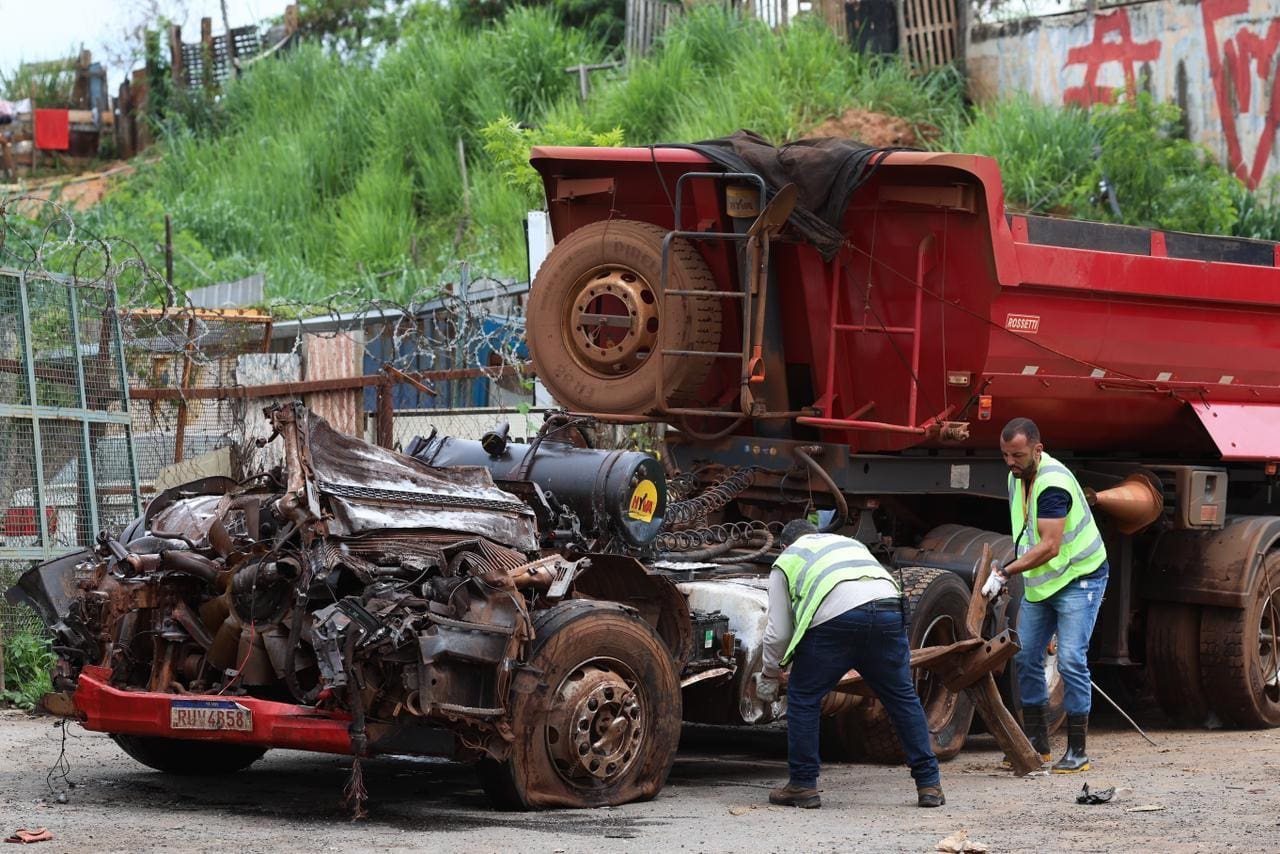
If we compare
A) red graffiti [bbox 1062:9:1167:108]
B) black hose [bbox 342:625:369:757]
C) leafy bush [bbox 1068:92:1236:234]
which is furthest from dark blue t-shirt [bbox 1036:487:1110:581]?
red graffiti [bbox 1062:9:1167:108]

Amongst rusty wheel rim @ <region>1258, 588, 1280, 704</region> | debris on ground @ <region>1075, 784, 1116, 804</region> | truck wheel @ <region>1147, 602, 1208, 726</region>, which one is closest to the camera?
debris on ground @ <region>1075, 784, 1116, 804</region>

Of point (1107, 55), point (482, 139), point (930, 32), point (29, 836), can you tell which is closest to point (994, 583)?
point (29, 836)

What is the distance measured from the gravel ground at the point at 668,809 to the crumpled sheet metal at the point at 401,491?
3.72 ft

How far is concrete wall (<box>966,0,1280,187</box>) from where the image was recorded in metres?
18.5

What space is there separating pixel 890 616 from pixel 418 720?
6.60ft

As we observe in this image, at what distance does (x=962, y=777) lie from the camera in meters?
8.39

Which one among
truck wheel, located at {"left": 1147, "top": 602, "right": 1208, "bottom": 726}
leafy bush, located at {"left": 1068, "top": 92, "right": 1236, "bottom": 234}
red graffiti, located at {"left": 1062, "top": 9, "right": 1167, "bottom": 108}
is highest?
red graffiti, located at {"left": 1062, "top": 9, "right": 1167, "bottom": 108}

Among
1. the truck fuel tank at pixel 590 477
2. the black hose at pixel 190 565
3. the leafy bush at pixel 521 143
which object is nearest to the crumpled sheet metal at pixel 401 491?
the truck fuel tank at pixel 590 477

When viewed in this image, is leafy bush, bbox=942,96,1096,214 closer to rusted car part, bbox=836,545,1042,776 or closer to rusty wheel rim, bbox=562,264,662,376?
rusty wheel rim, bbox=562,264,662,376

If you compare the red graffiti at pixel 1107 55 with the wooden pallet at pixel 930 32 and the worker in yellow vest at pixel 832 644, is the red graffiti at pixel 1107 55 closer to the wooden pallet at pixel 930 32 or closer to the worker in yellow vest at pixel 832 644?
the wooden pallet at pixel 930 32

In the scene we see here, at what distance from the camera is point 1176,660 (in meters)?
10.5

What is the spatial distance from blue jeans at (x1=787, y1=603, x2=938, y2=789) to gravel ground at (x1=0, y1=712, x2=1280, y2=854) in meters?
0.22

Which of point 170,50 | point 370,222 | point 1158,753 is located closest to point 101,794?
point 1158,753

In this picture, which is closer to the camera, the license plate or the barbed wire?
the license plate
